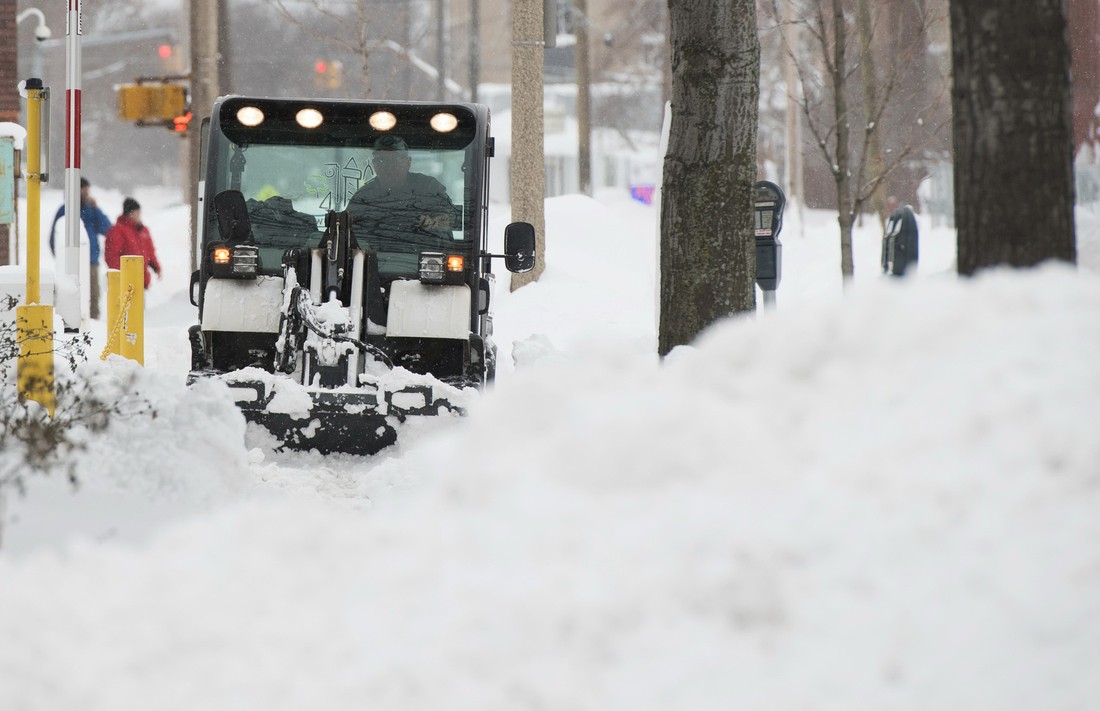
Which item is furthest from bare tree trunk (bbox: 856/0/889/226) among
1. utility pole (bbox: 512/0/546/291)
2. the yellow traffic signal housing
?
the yellow traffic signal housing

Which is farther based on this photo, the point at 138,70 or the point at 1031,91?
the point at 138,70

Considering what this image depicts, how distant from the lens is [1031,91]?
13.9 feet

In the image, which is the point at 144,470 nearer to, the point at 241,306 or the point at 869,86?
the point at 241,306

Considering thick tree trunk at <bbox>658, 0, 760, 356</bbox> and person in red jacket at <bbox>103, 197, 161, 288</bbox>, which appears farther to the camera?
person in red jacket at <bbox>103, 197, 161, 288</bbox>

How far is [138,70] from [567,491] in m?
61.0

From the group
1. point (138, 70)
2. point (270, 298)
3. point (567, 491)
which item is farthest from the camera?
point (138, 70)

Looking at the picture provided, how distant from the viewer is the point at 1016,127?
4273mm

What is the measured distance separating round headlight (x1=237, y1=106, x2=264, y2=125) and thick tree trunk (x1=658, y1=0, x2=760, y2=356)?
2614 millimetres

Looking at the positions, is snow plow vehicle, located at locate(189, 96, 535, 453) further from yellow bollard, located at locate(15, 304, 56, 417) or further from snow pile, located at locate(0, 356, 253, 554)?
snow pile, located at locate(0, 356, 253, 554)

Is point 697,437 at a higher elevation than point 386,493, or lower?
higher

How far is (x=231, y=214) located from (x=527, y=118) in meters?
8.84

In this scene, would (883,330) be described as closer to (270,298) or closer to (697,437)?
(697,437)

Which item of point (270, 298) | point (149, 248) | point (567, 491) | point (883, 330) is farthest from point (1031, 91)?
point (149, 248)

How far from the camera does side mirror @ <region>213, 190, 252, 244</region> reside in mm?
8047
